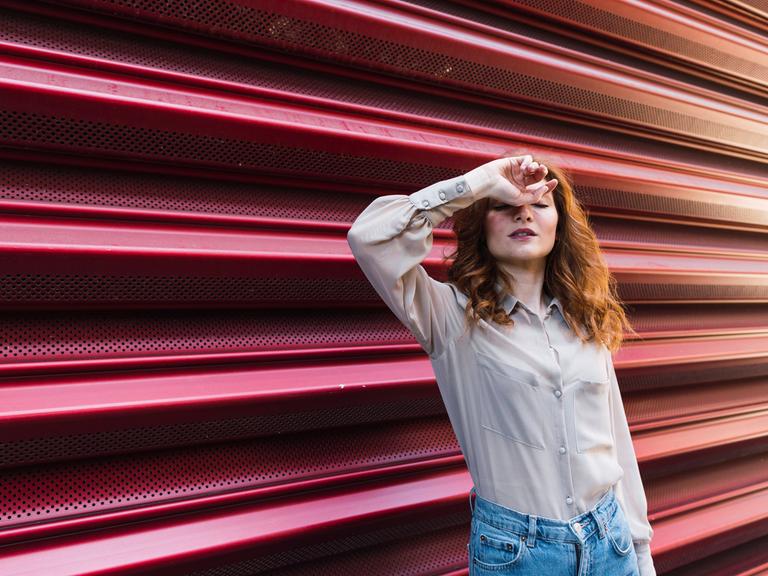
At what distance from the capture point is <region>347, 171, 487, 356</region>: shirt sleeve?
1569 mm

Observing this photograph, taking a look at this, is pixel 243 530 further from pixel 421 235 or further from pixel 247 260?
pixel 421 235

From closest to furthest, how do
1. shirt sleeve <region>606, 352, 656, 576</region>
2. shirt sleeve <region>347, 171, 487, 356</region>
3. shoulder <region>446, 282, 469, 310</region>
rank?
1. shirt sleeve <region>347, 171, 487, 356</region>
2. shoulder <region>446, 282, 469, 310</region>
3. shirt sleeve <region>606, 352, 656, 576</region>

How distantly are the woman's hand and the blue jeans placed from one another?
847 mm

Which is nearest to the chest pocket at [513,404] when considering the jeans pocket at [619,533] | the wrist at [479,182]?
the jeans pocket at [619,533]

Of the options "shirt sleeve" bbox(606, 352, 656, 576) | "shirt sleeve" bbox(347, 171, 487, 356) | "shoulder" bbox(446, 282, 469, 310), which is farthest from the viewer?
"shirt sleeve" bbox(606, 352, 656, 576)

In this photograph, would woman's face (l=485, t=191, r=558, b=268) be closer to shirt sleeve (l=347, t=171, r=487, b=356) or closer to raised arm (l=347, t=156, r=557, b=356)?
raised arm (l=347, t=156, r=557, b=356)

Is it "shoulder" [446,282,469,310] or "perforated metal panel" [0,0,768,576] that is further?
"shoulder" [446,282,469,310]

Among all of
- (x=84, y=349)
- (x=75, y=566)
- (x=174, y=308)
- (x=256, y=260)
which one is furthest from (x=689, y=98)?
(x=75, y=566)

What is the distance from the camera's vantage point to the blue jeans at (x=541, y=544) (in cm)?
158

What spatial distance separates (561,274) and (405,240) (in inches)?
24.7

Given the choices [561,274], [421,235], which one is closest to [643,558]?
[561,274]

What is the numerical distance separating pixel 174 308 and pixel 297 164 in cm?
62

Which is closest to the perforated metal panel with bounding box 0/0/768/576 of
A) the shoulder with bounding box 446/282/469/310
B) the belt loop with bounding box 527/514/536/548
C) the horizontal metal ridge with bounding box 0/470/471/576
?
the horizontal metal ridge with bounding box 0/470/471/576

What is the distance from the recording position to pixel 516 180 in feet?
5.78
